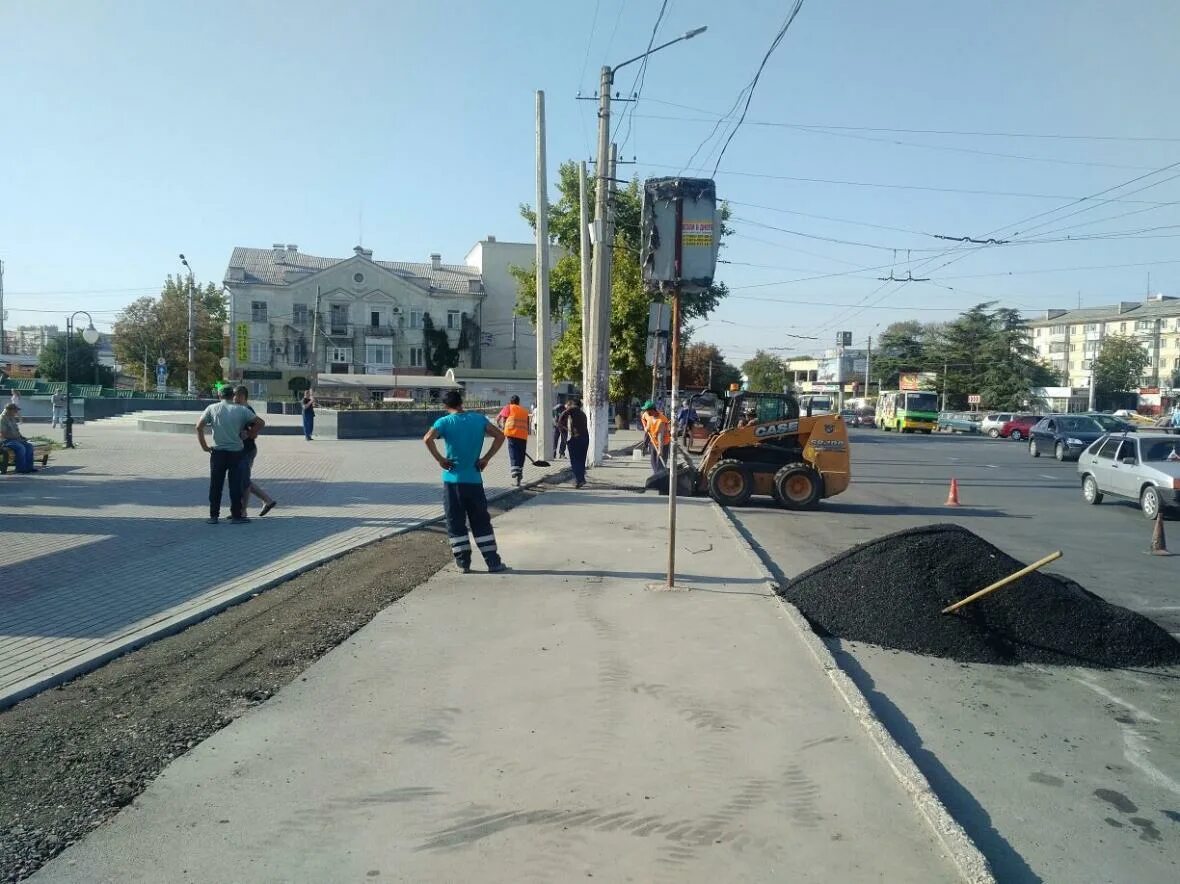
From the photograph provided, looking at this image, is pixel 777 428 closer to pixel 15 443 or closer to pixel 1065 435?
pixel 15 443

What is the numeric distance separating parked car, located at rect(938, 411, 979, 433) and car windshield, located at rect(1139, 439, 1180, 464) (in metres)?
49.8

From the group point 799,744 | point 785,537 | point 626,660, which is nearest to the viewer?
point 799,744

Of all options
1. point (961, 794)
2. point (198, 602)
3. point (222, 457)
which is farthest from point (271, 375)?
point (961, 794)

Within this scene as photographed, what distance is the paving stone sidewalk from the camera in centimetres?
638

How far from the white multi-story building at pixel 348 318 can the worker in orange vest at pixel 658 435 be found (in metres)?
54.2

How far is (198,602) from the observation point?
729 centimetres

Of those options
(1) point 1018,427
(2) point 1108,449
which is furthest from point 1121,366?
(2) point 1108,449

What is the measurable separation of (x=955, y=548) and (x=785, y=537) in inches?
199

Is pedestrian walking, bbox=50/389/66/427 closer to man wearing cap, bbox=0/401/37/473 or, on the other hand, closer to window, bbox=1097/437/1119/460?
man wearing cap, bbox=0/401/37/473

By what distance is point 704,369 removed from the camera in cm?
8788

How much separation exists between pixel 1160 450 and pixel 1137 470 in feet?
2.16

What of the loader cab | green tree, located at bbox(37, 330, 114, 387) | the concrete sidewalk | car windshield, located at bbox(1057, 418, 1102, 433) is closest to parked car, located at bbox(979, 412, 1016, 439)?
car windshield, located at bbox(1057, 418, 1102, 433)

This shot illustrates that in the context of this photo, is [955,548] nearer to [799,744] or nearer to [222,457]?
[799,744]

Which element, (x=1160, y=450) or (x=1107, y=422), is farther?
(x=1107, y=422)
